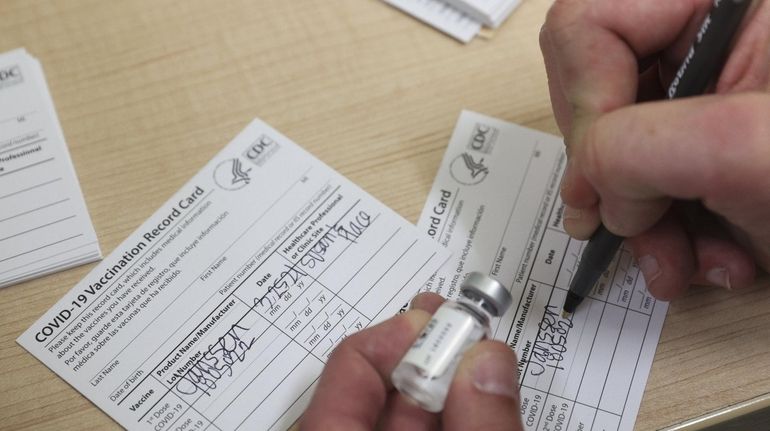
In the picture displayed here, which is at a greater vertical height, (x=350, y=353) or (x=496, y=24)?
(x=496, y=24)

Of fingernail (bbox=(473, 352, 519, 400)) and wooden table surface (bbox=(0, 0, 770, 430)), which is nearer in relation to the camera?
fingernail (bbox=(473, 352, 519, 400))

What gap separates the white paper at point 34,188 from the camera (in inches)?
22.6

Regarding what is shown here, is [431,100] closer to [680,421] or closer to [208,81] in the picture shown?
[208,81]

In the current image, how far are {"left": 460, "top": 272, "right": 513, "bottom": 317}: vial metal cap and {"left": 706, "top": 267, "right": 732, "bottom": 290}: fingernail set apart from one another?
18 cm

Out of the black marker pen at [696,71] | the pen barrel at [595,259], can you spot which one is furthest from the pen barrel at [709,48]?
the pen barrel at [595,259]

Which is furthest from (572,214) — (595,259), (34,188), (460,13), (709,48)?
(34,188)

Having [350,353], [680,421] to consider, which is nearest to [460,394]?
[350,353]

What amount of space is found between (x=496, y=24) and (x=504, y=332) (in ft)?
0.96

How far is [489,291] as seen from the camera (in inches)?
17.3

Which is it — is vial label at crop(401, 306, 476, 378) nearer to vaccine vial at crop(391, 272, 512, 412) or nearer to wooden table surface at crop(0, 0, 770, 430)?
vaccine vial at crop(391, 272, 512, 412)

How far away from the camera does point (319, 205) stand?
592 mm

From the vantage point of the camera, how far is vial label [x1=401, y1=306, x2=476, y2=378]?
0.42m

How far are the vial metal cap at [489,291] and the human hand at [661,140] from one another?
0.09 meters

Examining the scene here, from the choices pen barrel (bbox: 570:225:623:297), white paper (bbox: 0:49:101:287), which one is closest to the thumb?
pen barrel (bbox: 570:225:623:297)
